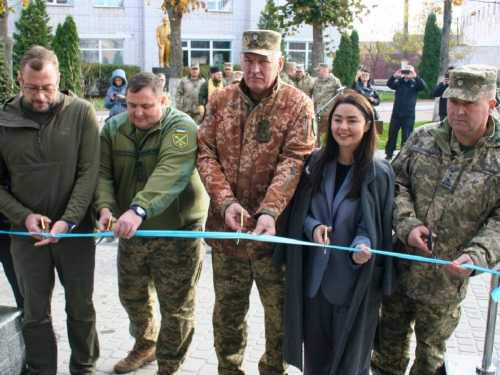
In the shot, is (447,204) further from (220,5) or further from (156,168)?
(220,5)

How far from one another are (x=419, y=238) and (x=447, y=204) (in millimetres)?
262

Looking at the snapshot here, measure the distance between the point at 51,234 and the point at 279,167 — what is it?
143 cm

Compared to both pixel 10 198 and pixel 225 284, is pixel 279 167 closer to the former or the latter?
pixel 225 284

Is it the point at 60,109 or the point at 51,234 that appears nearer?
the point at 51,234

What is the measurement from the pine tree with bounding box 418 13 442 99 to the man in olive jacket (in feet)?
110

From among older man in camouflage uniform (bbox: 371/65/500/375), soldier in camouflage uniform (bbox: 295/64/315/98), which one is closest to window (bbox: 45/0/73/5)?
soldier in camouflage uniform (bbox: 295/64/315/98)

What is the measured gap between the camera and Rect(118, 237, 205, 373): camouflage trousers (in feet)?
11.8

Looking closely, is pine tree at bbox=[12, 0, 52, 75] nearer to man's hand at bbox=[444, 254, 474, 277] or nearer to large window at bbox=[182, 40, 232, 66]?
large window at bbox=[182, 40, 232, 66]

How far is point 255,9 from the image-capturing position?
1303 inches

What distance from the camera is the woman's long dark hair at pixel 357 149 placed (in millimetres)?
3033

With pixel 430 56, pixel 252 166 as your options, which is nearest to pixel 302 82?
pixel 252 166

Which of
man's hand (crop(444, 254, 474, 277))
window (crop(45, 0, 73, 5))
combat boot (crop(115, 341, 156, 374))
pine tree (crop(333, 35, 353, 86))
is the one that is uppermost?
window (crop(45, 0, 73, 5))

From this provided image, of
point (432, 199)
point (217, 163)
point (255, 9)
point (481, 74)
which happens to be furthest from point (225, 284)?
point (255, 9)

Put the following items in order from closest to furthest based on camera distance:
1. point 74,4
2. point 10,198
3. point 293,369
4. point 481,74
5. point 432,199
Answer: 1. point 481,74
2. point 432,199
3. point 10,198
4. point 293,369
5. point 74,4
